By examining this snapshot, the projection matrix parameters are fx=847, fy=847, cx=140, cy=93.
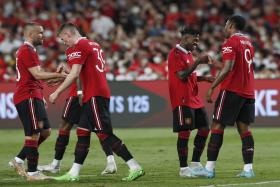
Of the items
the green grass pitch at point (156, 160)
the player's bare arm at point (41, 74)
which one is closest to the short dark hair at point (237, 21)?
the green grass pitch at point (156, 160)

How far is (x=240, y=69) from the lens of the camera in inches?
488

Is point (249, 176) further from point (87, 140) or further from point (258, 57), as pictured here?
point (258, 57)

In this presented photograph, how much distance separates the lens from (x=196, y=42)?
1285 cm

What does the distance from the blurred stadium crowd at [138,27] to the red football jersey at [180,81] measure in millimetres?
12365

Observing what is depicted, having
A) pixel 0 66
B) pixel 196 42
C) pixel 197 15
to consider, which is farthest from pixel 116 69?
pixel 196 42

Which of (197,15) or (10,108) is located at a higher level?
(197,15)

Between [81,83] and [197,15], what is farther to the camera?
[197,15]

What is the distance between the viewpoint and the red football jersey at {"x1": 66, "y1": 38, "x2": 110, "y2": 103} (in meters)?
12.0

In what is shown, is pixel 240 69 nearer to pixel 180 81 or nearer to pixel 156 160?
pixel 180 81

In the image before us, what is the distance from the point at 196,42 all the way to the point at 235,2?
741 inches

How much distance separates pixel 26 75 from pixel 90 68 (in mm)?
1047

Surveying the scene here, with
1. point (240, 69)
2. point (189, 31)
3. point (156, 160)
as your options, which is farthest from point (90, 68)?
point (156, 160)

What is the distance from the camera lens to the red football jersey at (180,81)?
12.8 meters

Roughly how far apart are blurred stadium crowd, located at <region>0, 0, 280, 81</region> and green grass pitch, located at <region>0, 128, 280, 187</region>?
13.6 feet
